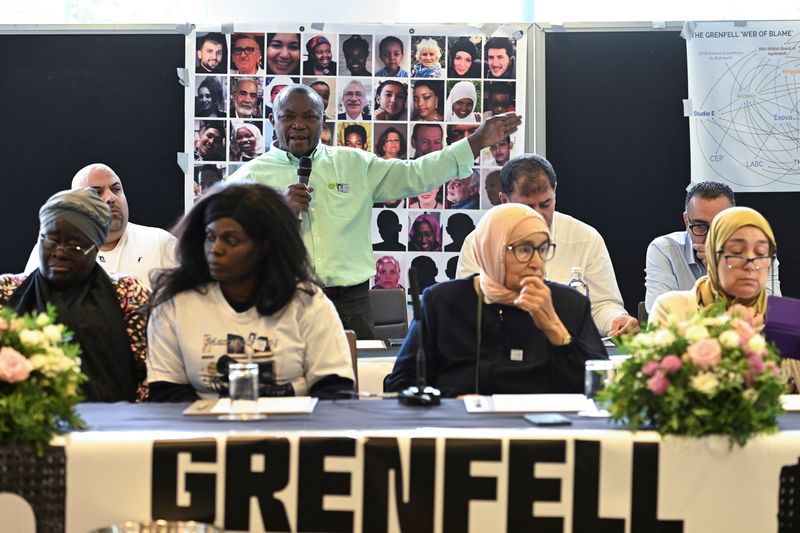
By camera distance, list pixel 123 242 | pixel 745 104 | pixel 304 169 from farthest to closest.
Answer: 1. pixel 745 104
2. pixel 123 242
3. pixel 304 169

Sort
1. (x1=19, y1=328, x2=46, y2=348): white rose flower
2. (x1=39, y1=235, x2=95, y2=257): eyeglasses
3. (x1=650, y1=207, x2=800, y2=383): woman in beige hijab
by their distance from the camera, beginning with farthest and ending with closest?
(x1=39, y1=235, x2=95, y2=257): eyeglasses
(x1=650, y1=207, x2=800, y2=383): woman in beige hijab
(x1=19, y1=328, x2=46, y2=348): white rose flower

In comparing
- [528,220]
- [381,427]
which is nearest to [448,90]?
[528,220]

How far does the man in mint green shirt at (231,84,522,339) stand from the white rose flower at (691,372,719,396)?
2.55m

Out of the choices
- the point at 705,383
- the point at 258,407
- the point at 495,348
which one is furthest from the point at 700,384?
the point at 495,348

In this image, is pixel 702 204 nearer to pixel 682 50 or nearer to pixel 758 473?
pixel 682 50

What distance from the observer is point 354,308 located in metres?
4.81

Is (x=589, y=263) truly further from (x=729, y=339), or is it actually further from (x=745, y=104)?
(x=729, y=339)

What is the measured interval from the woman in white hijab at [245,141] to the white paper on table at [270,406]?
2.78m

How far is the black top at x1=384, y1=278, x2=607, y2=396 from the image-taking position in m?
3.30

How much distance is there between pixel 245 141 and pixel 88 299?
2166 millimetres

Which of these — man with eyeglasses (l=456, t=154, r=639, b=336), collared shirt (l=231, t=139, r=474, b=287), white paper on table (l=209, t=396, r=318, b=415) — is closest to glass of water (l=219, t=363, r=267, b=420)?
white paper on table (l=209, t=396, r=318, b=415)

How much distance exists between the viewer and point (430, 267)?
18.0 ft

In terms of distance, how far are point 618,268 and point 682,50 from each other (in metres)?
1.11

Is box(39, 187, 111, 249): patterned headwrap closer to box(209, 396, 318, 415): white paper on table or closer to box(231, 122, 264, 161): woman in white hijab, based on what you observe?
box(209, 396, 318, 415): white paper on table
